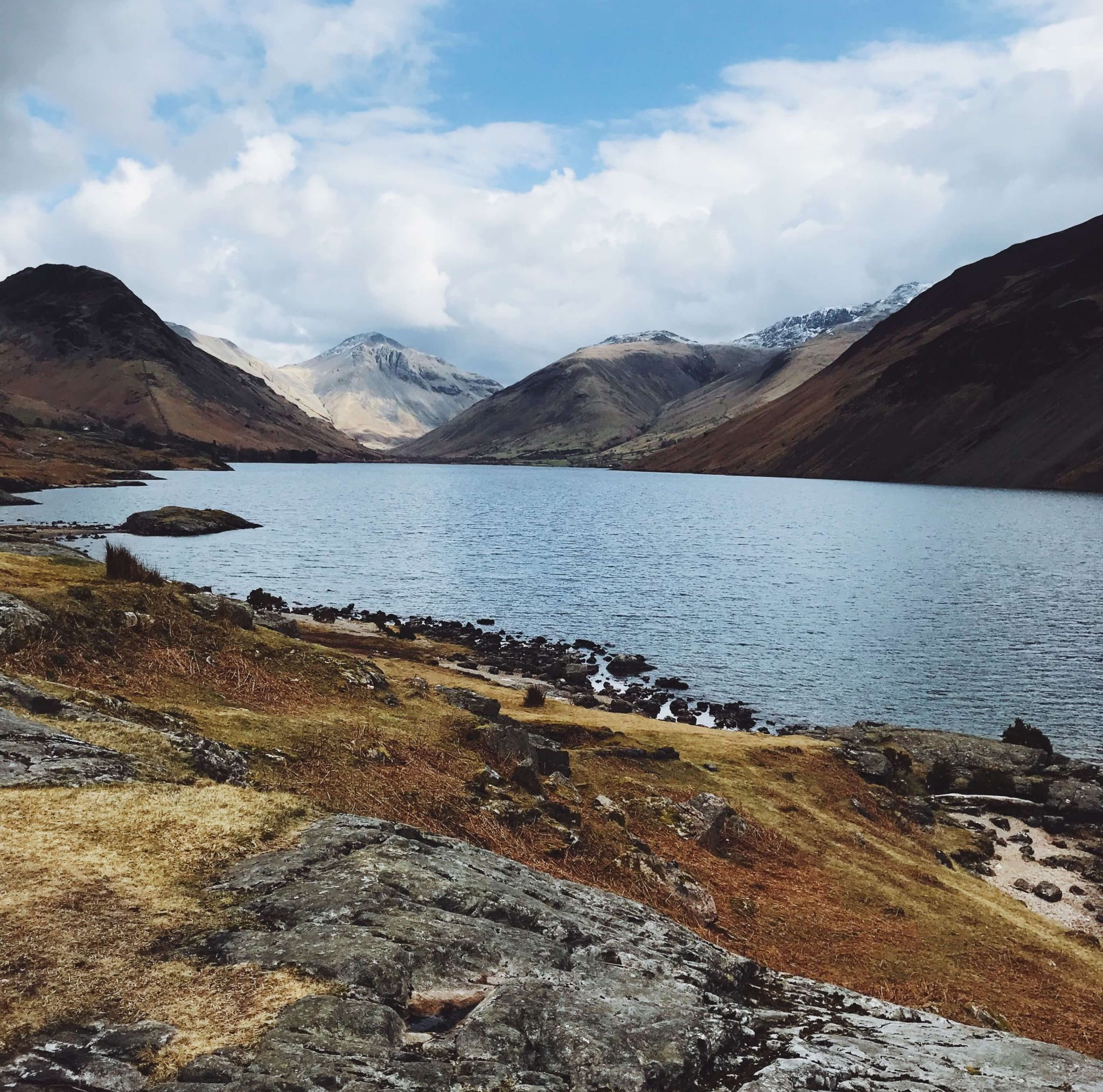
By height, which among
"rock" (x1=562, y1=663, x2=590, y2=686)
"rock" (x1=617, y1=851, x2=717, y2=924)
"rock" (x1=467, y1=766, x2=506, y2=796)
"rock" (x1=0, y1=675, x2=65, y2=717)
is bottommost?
"rock" (x1=562, y1=663, x2=590, y2=686)

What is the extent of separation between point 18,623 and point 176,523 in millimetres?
104145

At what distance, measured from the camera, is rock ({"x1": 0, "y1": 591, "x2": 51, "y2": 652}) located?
1598 cm

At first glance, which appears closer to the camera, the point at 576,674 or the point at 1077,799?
the point at 1077,799

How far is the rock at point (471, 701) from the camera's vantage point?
82.1 ft

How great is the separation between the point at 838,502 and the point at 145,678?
18945cm

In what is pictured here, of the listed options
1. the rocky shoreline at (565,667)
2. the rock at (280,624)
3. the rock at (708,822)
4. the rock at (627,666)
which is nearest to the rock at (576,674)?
the rocky shoreline at (565,667)

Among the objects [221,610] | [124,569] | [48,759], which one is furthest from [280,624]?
[48,759]

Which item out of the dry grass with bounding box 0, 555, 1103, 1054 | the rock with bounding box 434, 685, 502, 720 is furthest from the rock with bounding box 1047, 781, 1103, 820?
the rock with bounding box 434, 685, 502, 720

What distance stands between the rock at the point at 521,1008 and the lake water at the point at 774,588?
39.8 m

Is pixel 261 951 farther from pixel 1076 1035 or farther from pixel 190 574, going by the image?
pixel 190 574

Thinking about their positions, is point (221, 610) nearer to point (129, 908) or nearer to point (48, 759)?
point (48, 759)

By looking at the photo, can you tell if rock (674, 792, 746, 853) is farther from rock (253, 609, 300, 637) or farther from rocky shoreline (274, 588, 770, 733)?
rocky shoreline (274, 588, 770, 733)

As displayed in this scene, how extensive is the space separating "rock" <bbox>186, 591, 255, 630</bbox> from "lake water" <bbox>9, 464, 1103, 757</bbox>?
109ft

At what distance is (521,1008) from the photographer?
728 cm
